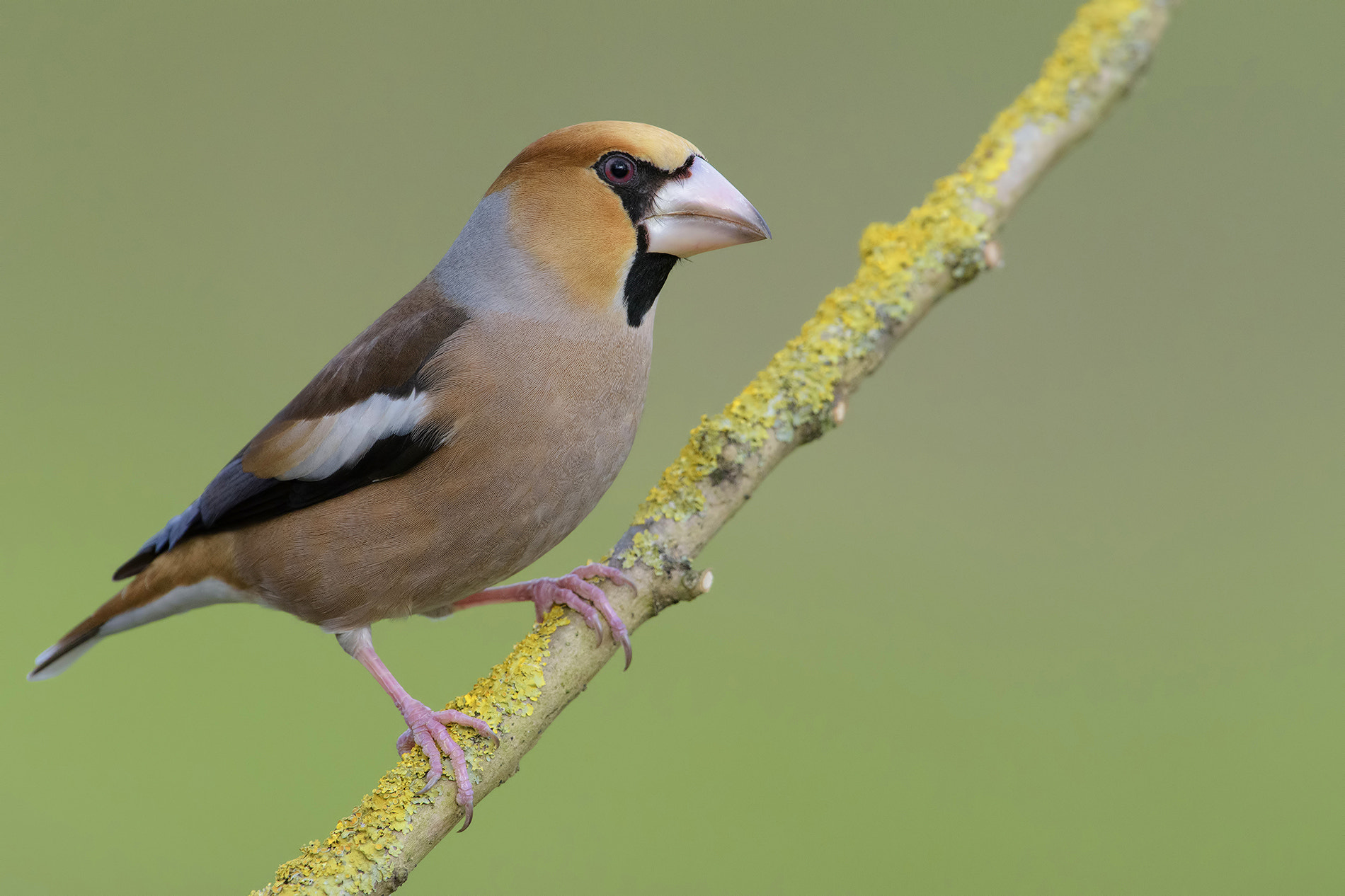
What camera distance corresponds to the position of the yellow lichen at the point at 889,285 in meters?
1.90

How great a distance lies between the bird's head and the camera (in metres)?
1.89

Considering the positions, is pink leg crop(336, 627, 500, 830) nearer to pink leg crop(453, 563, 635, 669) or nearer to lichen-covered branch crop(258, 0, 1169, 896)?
lichen-covered branch crop(258, 0, 1169, 896)

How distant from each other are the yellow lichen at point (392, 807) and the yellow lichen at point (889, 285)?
31 cm

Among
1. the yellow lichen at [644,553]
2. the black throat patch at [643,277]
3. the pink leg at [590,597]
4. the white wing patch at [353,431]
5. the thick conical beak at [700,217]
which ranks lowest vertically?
the pink leg at [590,597]

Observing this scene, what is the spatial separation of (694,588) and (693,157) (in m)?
0.81

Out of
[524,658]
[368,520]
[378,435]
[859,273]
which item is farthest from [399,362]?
[859,273]

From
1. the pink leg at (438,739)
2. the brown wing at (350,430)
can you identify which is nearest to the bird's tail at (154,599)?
the brown wing at (350,430)

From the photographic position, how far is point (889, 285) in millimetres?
2010

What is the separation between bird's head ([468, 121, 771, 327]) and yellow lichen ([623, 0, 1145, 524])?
27 centimetres

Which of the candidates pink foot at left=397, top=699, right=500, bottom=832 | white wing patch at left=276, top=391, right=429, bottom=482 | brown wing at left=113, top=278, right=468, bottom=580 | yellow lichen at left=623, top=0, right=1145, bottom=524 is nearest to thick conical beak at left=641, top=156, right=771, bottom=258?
yellow lichen at left=623, top=0, right=1145, bottom=524

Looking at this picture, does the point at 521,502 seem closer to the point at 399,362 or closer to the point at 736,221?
the point at 399,362

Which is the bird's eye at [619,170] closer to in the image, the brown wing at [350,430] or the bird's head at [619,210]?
the bird's head at [619,210]

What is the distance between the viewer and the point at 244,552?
2082 mm

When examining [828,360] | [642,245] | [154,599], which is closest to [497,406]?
[642,245]
